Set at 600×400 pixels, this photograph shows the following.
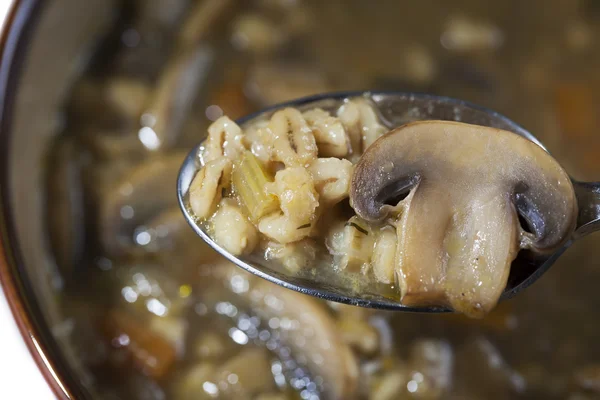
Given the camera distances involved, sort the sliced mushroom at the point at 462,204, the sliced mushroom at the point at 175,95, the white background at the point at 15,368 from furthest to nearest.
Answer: the sliced mushroom at the point at 175,95, the white background at the point at 15,368, the sliced mushroom at the point at 462,204

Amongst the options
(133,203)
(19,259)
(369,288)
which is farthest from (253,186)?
(133,203)

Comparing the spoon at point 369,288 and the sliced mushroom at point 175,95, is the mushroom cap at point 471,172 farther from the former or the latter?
the sliced mushroom at point 175,95

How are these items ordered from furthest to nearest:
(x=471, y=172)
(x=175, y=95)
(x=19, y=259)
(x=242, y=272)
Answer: (x=175, y=95) < (x=242, y=272) < (x=19, y=259) < (x=471, y=172)

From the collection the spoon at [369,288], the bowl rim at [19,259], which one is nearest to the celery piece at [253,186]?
the spoon at [369,288]

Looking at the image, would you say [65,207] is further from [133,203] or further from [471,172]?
[471,172]

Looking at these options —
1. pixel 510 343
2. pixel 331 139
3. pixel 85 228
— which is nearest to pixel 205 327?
pixel 85 228

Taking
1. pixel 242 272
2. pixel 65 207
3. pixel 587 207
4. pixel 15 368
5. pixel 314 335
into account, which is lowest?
pixel 314 335
